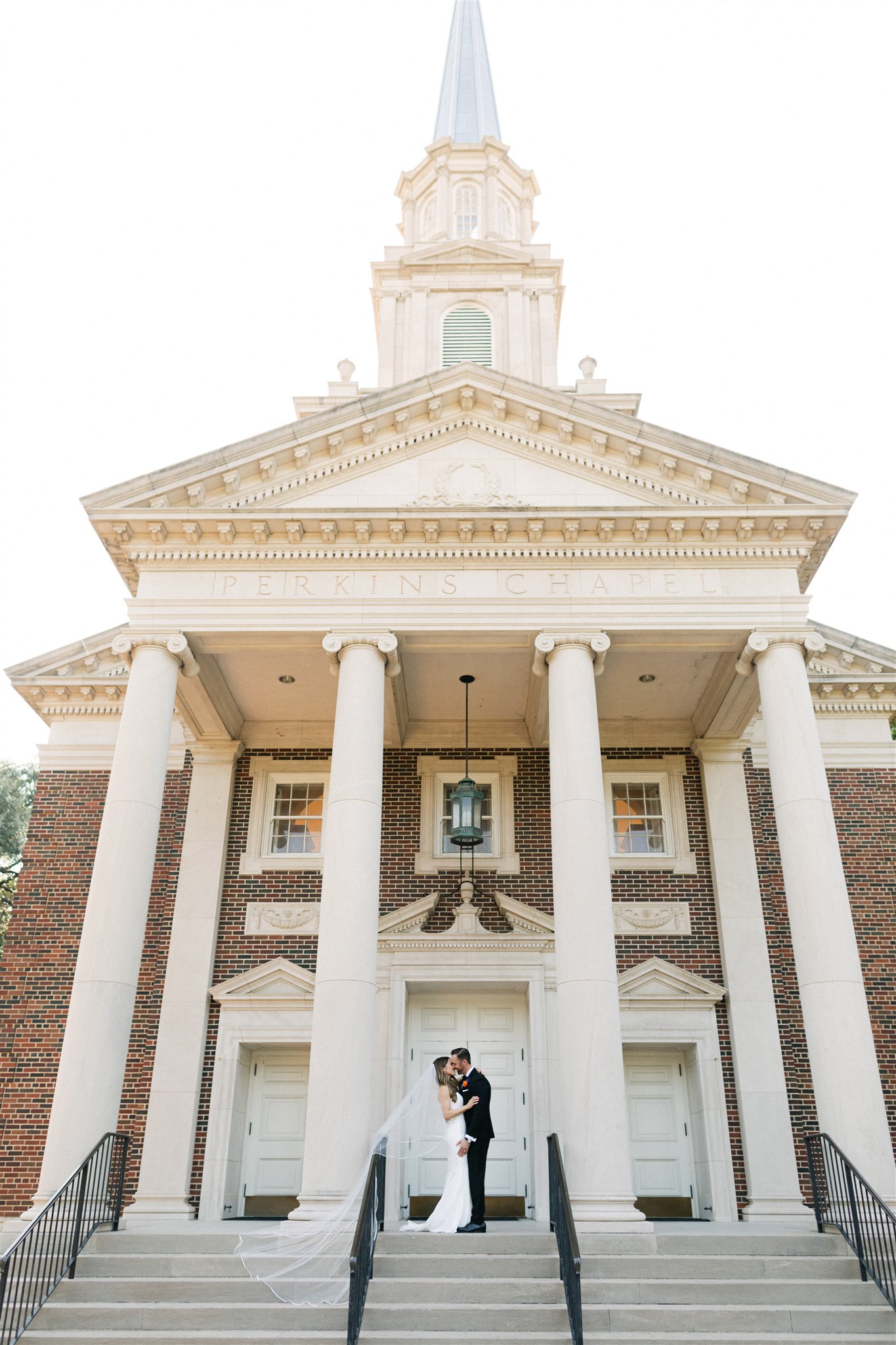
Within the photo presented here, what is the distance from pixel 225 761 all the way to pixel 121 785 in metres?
3.90

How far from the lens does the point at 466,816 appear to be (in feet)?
47.3

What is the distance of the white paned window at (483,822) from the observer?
1609 cm

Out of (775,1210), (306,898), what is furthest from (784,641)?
(306,898)

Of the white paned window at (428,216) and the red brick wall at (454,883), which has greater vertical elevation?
the white paned window at (428,216)

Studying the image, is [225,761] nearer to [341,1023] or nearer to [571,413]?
[341,1023]

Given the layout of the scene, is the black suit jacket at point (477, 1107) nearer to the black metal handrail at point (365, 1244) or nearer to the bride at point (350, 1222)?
the bride at point (350, 1222)

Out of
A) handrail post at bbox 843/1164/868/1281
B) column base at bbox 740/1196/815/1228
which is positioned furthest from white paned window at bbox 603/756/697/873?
handrail post at bbox 843/1164/868/1281

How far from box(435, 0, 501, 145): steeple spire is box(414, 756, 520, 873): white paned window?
1620 centimetres

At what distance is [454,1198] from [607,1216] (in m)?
1.48

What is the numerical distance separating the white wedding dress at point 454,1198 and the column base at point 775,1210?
193 inches

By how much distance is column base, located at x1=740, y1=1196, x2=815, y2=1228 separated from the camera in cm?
1355

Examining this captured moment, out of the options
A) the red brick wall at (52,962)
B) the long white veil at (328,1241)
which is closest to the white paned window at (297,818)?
the red brick wall at (52,962)

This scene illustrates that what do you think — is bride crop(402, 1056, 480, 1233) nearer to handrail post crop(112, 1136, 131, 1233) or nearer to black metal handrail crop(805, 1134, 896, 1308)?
handrail post crop(112, 1136, 131, 1233)

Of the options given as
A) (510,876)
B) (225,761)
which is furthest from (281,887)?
(510,876)
